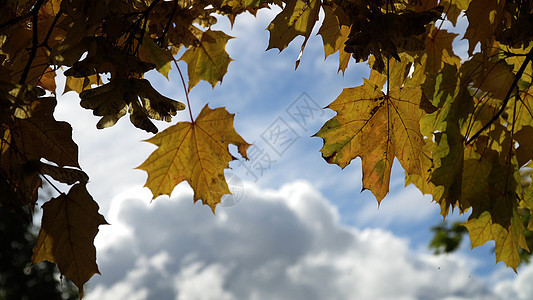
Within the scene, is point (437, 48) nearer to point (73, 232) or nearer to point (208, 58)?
point (208, 58)

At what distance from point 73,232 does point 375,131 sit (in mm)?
959

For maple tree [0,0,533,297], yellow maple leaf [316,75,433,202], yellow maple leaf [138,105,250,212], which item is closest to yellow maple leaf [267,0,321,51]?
maple tree [0,0,533,297]

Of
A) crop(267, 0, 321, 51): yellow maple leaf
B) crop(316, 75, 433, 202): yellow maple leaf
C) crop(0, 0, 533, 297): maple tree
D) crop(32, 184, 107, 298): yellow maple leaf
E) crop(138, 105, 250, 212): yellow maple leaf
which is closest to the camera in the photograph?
crop(0, 0, 533, 297): maple tree

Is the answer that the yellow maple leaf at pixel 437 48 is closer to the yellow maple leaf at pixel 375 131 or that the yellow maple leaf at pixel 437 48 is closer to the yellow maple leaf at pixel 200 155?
the yellow maple leaf at pixel 375 131

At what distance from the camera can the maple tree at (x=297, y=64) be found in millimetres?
1134

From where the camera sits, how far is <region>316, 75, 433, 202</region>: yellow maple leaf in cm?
150

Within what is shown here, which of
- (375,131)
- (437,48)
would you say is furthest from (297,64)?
(437,48)

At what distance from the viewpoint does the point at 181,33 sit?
165 cm

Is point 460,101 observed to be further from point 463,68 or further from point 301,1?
point 301,1

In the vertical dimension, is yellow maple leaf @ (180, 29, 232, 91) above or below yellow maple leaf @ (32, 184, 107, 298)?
above

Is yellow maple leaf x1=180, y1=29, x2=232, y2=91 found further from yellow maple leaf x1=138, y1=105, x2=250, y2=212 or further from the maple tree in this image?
yellow maple leaf x1=138, y1=105, x2=250, y2=212

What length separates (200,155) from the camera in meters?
1.72

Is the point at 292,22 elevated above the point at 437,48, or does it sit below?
below

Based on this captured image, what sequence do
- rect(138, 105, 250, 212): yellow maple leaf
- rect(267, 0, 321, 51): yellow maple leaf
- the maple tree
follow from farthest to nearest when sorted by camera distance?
rect(138, 105, 250, 212): yellow maple leaf → rect(267, 0, 321, 51): yellow maple leaf → the maple tree
